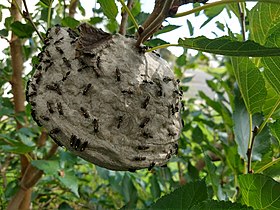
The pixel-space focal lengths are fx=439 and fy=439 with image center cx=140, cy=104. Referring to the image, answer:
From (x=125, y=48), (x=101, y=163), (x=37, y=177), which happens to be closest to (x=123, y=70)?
(x=125, y=48)

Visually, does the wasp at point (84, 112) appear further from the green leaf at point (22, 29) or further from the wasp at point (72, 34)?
the green leaf at point (22, 29)

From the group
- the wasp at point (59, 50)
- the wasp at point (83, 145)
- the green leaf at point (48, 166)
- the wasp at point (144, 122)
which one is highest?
the wasp at point (59, 50)

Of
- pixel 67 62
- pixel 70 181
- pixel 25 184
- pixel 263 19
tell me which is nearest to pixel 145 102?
pixel 67 62

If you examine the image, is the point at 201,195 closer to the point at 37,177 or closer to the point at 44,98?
the point at 44,98

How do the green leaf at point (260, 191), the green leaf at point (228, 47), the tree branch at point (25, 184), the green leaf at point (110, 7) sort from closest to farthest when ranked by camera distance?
the green leaf at point (228, 47) → the green leaf at point (260, 191) → the green leaf at point (110, 7) → the tree branch at point (25, 184)

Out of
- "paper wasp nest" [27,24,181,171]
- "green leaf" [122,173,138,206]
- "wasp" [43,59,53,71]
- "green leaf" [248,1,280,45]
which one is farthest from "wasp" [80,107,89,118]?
"green leaf" [122,173,138,206]

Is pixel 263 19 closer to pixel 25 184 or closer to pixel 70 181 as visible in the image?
pixel 70 181

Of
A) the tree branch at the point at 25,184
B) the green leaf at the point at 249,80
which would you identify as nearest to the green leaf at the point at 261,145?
the green leaf at the point at 249,80
